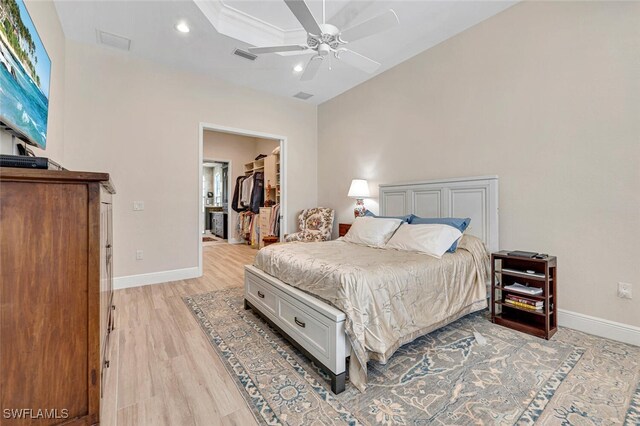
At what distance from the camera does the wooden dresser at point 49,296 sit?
0.95 metres

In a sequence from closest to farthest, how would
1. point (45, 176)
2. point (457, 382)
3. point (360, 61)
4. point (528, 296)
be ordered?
point (45, 176) < point (457, 382) < point (528, 296) < point (360, 61)

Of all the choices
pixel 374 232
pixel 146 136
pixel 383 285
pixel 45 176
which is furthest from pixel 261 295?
pixel 146 136

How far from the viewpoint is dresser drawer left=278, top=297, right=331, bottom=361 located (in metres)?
1.68

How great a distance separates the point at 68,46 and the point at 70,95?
22.4 inches

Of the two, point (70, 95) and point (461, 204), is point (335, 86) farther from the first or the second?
point (70, 95)

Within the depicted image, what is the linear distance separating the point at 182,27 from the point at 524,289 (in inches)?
168

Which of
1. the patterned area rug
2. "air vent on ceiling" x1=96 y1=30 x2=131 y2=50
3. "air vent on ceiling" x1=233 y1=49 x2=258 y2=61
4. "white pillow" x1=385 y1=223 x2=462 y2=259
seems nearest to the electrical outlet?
the patterned area rug

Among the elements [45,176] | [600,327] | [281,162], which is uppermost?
[281,162]

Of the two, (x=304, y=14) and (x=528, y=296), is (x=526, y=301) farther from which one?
(x=304, y=14)

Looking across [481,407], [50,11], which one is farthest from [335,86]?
[481,407]

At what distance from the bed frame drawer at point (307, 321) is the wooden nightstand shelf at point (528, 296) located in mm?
1710

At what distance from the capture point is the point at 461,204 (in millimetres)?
3070

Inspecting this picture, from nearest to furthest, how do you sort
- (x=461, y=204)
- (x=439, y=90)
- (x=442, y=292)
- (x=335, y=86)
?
1. (x=442, y=292)
2. (x=461, y=204)
3. (x=439, y=90)
4. (x=335, y=86)

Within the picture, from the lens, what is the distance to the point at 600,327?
2254 mm
